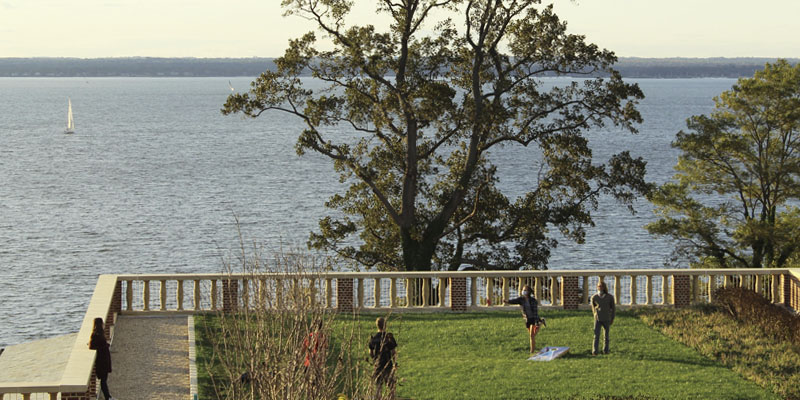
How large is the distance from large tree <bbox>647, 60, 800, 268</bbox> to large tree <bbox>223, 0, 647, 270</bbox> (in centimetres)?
735

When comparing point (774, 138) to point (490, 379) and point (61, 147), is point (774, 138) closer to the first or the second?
point (490, 379)

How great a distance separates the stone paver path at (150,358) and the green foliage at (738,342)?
10.3m

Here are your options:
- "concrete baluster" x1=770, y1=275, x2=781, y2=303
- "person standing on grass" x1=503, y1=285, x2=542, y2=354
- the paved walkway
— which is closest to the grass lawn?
"person standing on grass" x1=503, y1=285, x2=542, y2=354

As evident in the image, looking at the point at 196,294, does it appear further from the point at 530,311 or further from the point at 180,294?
the point at 530,311

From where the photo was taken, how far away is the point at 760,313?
24.3 metres

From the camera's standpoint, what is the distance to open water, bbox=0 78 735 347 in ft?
207

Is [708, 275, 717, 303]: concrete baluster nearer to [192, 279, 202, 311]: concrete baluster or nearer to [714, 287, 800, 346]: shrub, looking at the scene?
[714, 287, 800, 346]: shrub

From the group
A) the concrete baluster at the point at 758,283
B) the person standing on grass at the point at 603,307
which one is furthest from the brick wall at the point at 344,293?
the concrete baluster at the point at 758,283

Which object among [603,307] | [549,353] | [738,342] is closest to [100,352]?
[549,353]

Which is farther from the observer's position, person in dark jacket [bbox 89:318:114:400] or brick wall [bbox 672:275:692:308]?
brick wall [bbox 672:275:692:308]

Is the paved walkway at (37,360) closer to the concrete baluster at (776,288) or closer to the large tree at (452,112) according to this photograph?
the large tree at (452,112)

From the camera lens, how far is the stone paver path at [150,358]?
64.0ft

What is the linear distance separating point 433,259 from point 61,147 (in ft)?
378

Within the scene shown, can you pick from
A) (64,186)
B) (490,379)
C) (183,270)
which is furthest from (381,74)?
(64,186)
